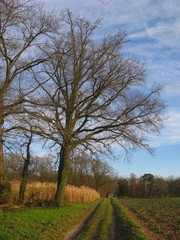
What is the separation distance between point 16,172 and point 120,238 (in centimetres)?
2290

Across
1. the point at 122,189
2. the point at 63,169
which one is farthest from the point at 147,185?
the point at 63,169

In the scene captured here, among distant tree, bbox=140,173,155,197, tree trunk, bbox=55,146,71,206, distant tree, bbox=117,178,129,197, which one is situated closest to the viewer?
tree trunk, bbox=55,146,71,206

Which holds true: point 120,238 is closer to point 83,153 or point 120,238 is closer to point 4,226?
point 4,226

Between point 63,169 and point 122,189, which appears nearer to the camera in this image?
point 63,169

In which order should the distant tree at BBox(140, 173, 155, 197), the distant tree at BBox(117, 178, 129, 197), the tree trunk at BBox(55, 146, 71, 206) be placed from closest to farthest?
the tree trunk at BBox(55, 146, 71, 206) < the distant tree at BBox(140, 173, 155, 197) < the distant tree at BBox(117, 178, 129, 197)

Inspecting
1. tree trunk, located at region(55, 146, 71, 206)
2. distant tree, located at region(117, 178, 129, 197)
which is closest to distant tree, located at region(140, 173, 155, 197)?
distant tree, located at region(117, 178, 129, 197)

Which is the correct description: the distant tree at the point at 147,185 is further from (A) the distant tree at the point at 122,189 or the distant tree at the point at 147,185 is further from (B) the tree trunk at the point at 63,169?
(B) the tree trunk at the point at 63,169

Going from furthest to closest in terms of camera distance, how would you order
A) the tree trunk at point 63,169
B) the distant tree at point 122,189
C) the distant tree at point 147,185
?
the distant tree at point 122,189
the distant tree at point 147,185
the tree trunk at point 63,169

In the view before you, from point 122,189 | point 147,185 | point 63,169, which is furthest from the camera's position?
point 122,189

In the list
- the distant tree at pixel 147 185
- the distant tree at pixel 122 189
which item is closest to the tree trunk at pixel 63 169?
the distant tree at pixel 147 185

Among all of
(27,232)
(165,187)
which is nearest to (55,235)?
(27,232)

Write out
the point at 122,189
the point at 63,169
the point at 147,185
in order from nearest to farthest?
the point at 63,169
the point at 147,185
the point at 122,189

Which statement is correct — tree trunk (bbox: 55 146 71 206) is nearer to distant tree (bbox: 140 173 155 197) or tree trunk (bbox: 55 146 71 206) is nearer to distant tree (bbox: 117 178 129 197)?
distant tree (bbox: 140 173 155 197)

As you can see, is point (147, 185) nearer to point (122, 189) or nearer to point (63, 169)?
point (122, 189)
